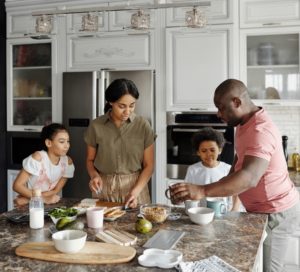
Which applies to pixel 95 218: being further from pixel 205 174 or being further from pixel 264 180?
pixel 205 174

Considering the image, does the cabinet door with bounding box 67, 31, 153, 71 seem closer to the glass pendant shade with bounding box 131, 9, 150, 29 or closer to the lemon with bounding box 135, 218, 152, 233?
the glass pendant shade with bounding box 131, 9, 150, 29

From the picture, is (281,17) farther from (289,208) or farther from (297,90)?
(289,208)

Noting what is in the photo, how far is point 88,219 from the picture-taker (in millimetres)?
1788

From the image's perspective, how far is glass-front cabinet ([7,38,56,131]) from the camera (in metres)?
3.99

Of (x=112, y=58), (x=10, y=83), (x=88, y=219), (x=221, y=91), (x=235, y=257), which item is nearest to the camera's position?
(x=235, y=257)

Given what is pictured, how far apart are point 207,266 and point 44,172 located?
62.2 inches

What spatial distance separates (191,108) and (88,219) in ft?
6.36

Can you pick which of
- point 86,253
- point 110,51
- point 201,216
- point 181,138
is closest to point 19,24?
point 110,51

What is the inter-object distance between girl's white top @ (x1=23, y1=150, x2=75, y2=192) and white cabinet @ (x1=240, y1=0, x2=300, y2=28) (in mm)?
2005

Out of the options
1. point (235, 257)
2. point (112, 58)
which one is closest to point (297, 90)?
point (112, 58)

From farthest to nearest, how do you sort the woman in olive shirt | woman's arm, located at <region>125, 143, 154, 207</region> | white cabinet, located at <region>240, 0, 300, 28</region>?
white cabinet, located at <region>240, 0, 300, 28</region>
the woman in olive shirt
woman's arm, located at <region>125, 143, 154, 207</region>

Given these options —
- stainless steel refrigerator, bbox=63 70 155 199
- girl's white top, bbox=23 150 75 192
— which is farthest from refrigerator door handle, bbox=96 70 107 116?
girl's white top, bbox=23 150 75 192

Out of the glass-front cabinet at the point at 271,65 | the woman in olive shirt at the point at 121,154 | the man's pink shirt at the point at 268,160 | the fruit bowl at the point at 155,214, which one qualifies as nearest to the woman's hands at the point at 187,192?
the fruit bowl at the point at 155,214

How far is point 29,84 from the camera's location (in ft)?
13.4
